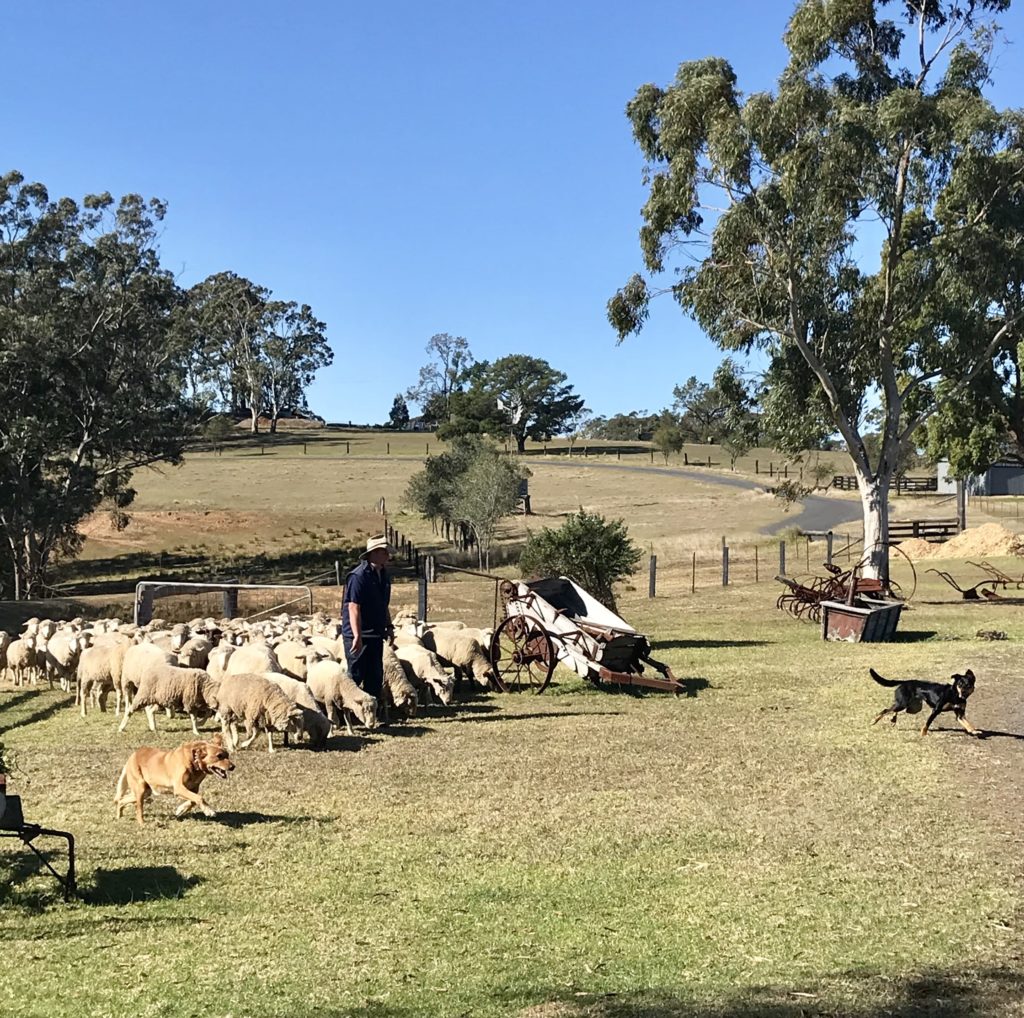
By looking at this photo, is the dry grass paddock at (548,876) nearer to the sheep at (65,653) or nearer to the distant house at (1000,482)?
the sheep at (65,653)

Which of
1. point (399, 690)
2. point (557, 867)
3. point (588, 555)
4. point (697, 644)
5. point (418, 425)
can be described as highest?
point (418, 425)

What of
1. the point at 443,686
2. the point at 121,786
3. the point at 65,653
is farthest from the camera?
the point at 65,653

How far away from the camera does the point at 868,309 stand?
25984 mm

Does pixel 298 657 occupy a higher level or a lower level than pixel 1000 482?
lower

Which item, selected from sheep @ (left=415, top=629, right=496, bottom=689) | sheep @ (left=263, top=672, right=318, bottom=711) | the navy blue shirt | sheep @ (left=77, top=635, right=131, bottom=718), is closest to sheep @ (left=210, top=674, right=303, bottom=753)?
sheep @ (left=263, top=672, right=318, bottom=711)

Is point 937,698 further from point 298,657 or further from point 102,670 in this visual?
point 102,670

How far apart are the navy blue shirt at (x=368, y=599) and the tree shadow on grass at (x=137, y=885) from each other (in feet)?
16.4

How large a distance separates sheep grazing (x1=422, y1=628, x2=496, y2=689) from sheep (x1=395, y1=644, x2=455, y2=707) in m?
0.79

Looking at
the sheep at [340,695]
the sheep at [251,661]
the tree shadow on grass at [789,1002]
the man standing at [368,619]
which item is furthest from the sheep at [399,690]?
the tree shadow on grass at [789,1002]

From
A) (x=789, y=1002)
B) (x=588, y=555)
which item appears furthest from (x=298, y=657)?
(x=789, y=1002)

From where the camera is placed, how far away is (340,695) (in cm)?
1213

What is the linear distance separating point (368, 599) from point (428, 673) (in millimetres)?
1821

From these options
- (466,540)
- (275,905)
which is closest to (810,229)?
(275,905)

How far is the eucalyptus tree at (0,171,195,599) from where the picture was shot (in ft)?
125
